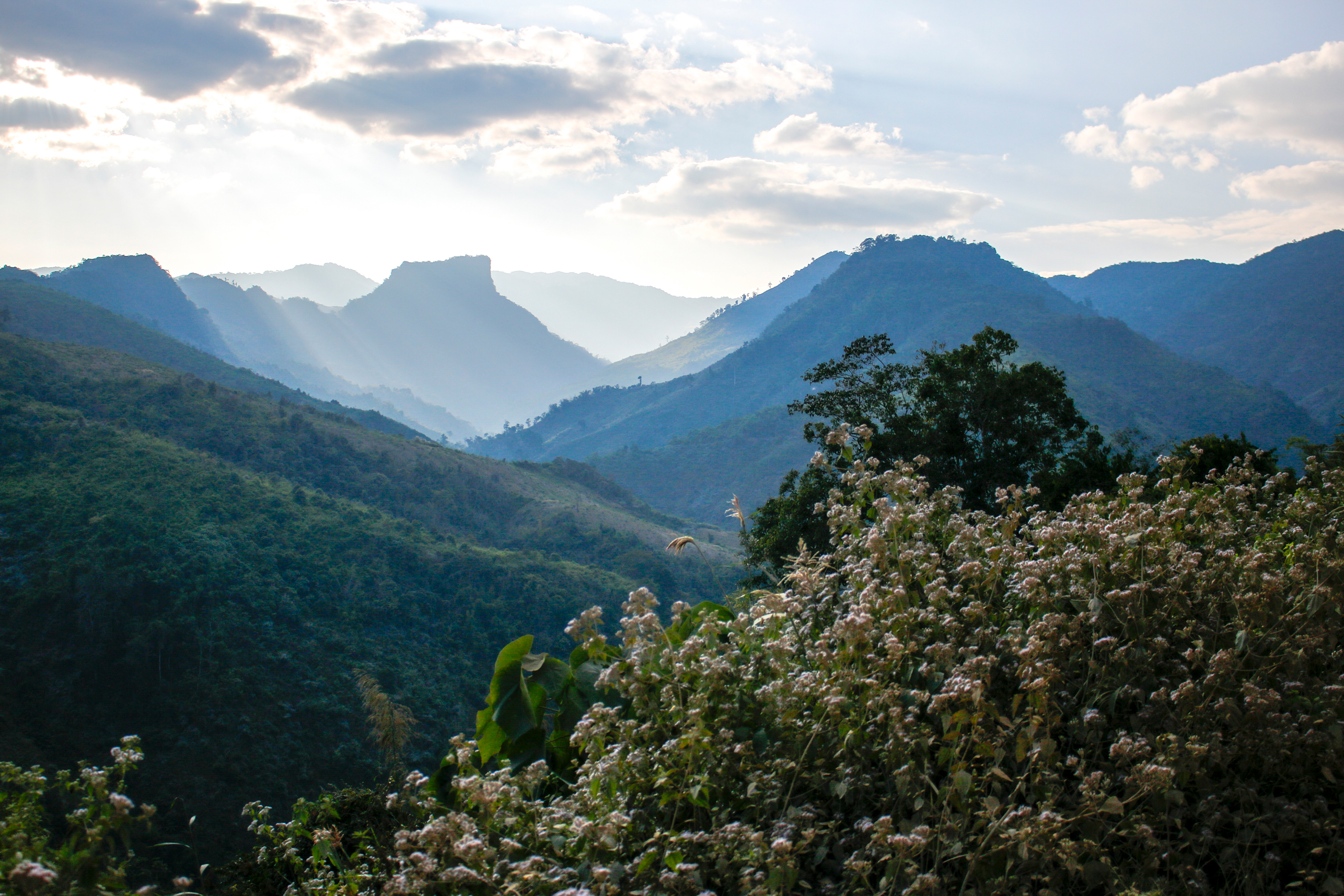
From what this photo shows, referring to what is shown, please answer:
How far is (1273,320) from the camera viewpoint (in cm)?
14988

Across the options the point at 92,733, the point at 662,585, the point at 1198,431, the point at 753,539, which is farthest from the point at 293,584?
the point at 1198,431

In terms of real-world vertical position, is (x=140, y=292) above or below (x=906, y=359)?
above

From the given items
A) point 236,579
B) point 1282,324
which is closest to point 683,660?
point 236,579

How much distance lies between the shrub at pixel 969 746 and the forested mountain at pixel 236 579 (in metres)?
28.4

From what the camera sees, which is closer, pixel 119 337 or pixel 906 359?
pixel 119 337

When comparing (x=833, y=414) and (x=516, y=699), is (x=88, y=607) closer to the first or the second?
(x=833, y=414)

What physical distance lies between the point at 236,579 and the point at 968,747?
44982 mm

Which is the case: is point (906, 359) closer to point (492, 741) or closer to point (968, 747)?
point (492, 741)

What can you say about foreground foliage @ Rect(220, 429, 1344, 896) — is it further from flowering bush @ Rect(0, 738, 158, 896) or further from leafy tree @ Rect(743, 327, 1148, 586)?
leafy tree @ Rect(743, 327, 1148, 586)

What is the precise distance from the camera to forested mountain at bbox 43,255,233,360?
16438 cm

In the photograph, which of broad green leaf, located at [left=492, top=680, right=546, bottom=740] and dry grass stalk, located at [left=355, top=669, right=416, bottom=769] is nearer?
broad green leaf, located at [left=492, top=680, right=546, bottom=740]

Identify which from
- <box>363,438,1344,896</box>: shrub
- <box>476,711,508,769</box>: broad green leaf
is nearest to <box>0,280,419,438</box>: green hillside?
<box>476,711,508,769</box>: broad green leaf

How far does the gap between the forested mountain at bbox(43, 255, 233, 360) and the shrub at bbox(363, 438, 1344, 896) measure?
18922 centimetres

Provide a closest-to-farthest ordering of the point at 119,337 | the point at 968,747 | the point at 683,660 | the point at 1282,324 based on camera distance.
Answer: the point at 968,747
the point at 683,660
the point at 119,337
the point at 1282,324
